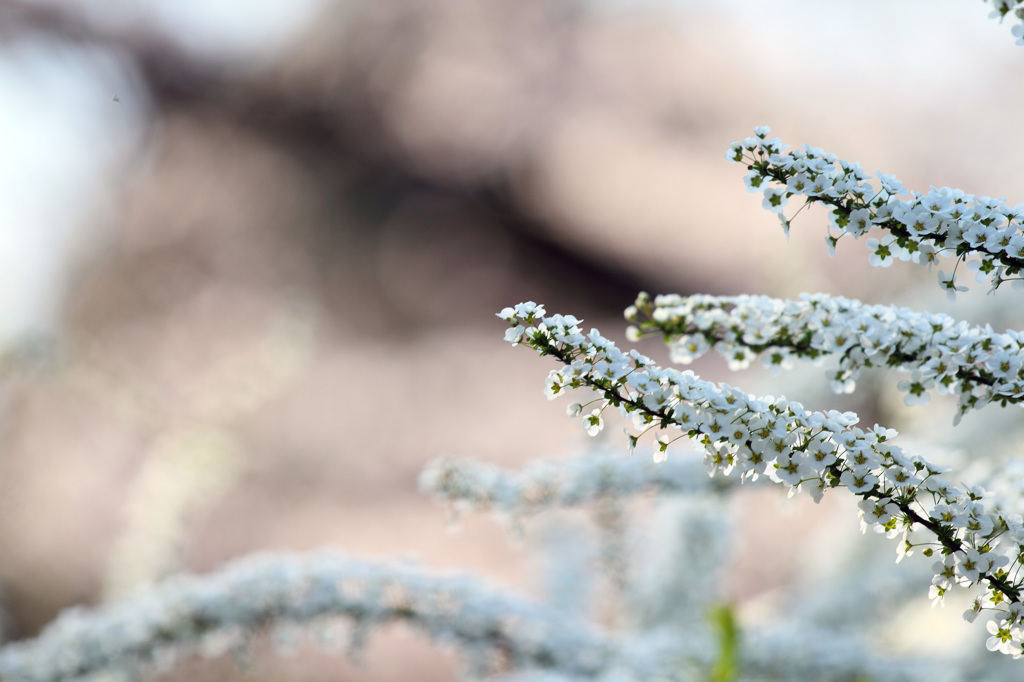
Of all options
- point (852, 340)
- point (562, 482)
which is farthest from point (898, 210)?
point (562, 482)

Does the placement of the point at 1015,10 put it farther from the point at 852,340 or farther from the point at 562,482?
the point at 562,482

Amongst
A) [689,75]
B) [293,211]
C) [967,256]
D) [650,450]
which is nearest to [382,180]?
[293,211]

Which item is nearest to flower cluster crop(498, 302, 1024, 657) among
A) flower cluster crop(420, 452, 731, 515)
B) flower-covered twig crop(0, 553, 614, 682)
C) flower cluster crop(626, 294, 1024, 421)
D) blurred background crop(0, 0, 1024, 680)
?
flower cluster crop(626, 294, 1024, 421)

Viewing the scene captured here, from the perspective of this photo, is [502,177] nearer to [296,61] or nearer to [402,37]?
[402,37]

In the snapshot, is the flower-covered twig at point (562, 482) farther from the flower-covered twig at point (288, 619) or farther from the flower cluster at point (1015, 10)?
the flower cluster at point (1015, 10)

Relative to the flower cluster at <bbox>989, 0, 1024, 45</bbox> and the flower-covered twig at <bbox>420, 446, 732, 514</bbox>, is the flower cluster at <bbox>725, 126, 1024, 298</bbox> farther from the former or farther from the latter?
the flower-covered twig at <bbox>420, 446, 732, 514</bbox>

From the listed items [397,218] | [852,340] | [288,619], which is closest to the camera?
[852,340]
